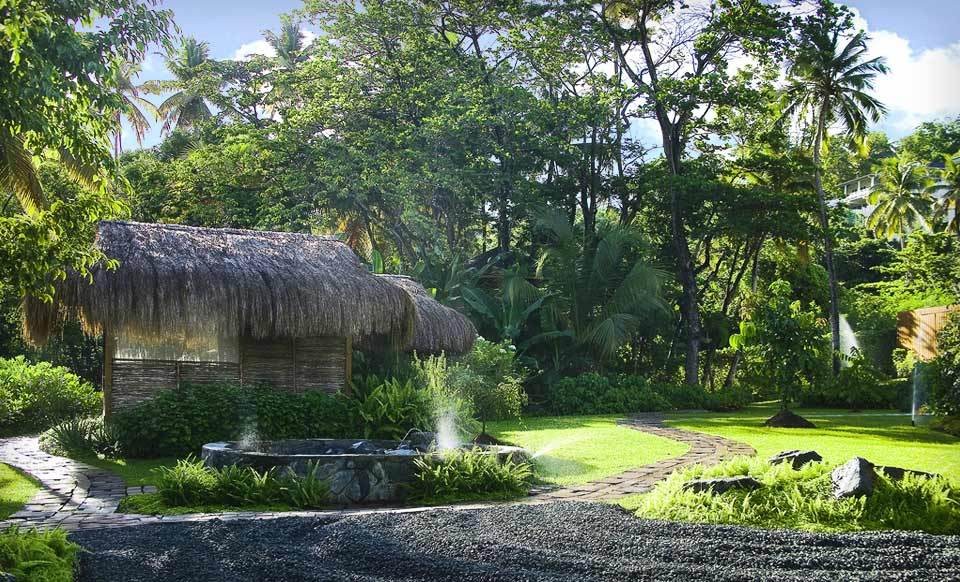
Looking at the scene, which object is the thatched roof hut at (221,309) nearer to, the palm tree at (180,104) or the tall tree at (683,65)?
the tall tree at (683,65)

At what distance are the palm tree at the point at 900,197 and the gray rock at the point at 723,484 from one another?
101 ft

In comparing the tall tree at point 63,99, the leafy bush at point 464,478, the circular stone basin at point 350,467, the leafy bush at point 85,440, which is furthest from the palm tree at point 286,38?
the tall tree at point 63,99

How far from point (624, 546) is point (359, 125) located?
1913 cm

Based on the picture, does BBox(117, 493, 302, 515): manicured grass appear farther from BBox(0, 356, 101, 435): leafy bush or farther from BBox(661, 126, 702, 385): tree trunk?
BBox(661, 126, 702, 385): tree trunk

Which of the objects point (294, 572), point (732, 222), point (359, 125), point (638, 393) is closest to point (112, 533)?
point (294, 572)

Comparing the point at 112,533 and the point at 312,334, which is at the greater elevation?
the point at 312,334

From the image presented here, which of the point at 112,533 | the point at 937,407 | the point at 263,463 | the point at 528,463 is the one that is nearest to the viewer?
the point at 112,533

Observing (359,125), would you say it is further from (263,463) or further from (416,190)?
(263,463)

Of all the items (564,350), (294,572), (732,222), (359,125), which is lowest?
(294,572)

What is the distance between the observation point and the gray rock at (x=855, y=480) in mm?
7062

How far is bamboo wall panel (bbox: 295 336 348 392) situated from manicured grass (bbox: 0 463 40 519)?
14.3ft

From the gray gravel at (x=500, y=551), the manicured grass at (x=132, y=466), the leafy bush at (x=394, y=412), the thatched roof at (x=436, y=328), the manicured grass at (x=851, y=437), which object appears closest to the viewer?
the gray gravel at (x=500, y=551)

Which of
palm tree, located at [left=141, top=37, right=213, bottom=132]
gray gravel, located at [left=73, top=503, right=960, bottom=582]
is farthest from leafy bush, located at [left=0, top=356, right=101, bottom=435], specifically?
palm tree, located at [left=141, top=37, right=213, bottom=132]

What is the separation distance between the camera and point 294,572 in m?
5.24
